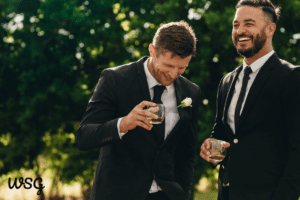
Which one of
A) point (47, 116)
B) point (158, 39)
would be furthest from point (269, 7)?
point (47, 116)

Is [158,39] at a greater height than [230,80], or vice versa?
[158,39]

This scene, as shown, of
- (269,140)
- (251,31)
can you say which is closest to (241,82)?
(251,31)

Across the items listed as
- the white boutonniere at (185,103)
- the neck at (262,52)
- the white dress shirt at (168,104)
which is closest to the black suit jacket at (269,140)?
the neck at (262,52)

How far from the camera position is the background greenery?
36.7 feet

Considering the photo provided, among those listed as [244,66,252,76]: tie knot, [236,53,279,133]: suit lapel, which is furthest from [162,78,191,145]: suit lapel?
[244,66,252,76]: tie knot

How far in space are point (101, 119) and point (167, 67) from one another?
0.84 metres

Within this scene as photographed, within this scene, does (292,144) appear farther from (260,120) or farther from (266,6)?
(266,6)

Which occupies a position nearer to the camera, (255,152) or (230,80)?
(255,152)

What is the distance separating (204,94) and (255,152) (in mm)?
9217

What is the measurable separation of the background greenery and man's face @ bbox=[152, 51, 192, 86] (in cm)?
776

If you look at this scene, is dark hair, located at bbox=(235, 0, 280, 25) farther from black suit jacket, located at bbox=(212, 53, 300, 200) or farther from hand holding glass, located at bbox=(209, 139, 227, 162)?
hand holding glass, located at bbox=(209, 139, 227, 162)

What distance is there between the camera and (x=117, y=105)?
9.55ft

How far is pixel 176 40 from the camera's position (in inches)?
115

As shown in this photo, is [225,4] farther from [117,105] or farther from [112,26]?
[117,105]
